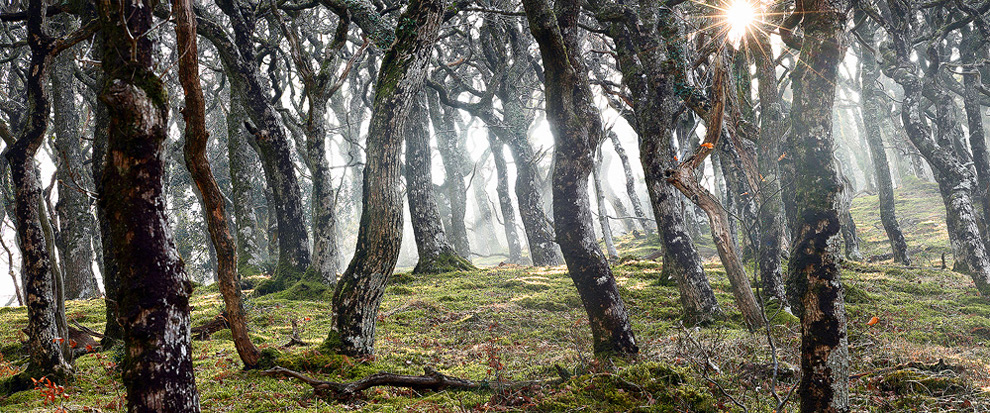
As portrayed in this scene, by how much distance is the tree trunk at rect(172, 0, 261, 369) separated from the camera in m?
4.14

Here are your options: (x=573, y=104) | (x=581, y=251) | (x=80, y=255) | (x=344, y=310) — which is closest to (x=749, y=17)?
(x=573, y=104)

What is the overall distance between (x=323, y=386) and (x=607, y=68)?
19.1m

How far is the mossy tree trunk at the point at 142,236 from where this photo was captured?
334cm

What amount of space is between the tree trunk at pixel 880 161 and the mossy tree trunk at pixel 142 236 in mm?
15747

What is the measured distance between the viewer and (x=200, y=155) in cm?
445

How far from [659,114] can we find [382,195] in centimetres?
362

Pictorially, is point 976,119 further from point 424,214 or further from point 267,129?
point 267,129

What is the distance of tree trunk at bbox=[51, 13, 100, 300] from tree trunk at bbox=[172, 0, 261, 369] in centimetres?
921

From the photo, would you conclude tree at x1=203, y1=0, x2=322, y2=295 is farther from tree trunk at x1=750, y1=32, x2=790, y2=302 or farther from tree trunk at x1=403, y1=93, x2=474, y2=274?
tree trunk at x1=750, y1=32, x2=790, y2=302

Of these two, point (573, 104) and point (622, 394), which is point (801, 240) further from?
point (573, 104)

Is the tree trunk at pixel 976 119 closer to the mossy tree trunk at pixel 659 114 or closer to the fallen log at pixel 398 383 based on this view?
the mossy tree trunk at pixel 659 114

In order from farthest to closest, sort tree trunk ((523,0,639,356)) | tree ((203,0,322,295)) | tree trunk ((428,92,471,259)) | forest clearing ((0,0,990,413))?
tree trunk ((428,92,471,259)), tree ((203,0,322,295)), tree trunk ((523,0,639,356)), forest clearing ((0,0,990,413))

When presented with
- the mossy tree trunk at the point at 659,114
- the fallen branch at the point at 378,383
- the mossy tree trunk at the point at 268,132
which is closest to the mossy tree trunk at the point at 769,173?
the mossy tree trunk at the point at 659,114

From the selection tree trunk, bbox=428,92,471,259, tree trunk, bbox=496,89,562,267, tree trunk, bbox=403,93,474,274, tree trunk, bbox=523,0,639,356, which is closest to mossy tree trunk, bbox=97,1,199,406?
tree trunk, bbox=523,0,639,356
